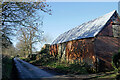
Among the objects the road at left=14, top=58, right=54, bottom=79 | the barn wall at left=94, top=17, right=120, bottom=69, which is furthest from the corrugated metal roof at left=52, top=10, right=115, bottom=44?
the road at left=14, top=58, right=54, bottom=79

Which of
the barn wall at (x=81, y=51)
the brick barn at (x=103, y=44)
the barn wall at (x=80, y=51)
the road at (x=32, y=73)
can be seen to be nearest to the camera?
the road at (x=32, y=73)

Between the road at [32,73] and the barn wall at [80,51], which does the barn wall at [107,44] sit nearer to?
the barn wall at [80,51]

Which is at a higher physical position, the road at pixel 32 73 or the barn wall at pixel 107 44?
the barn wall at pixel 107 44

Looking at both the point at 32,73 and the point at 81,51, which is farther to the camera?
the point at 81,51

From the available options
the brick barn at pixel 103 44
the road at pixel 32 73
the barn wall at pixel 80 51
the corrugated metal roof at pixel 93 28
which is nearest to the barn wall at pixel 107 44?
the brick barn at pixel 103 44

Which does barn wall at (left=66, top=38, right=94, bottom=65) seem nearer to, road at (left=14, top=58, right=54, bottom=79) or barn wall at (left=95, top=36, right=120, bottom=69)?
barn wall at (left=95, top=36, right=120, bottom=69)

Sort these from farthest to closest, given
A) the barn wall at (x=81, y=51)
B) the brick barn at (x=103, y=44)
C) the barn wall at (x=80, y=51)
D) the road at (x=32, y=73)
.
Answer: the barn wall at (x=81, y=51)
the barn wall at (x=80, y=51)
the brick barn at (x=103, y=44)
the road at (x=32, y=73)

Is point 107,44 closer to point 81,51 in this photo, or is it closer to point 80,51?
point 81,51


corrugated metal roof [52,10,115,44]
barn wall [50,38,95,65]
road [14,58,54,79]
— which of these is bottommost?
road [14,58,54,79]

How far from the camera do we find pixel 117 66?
10750 millimetres

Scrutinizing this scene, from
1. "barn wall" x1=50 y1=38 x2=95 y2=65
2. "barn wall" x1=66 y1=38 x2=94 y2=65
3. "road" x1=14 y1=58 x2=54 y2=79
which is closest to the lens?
"road" x1=14 y1=58 x2=54 y2=79

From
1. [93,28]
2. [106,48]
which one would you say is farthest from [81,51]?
[93,28]

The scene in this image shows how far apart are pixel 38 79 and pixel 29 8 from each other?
636 cm

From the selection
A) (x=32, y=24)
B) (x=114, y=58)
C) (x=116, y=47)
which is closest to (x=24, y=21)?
(x=32, y=24)
